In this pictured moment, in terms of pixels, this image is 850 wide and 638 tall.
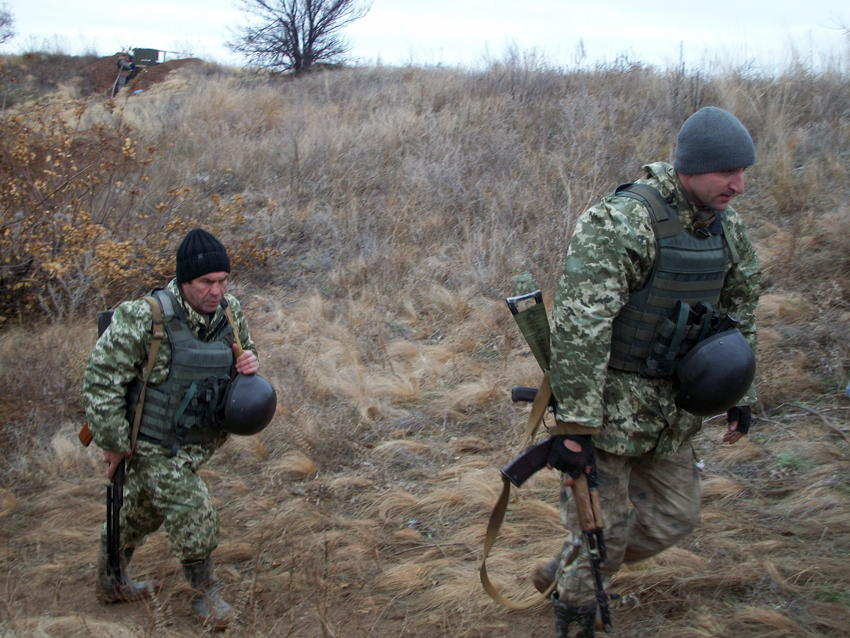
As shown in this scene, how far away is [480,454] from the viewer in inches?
180

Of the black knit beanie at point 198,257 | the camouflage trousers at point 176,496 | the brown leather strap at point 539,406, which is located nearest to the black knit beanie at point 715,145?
the brown leather strap at point 539,406

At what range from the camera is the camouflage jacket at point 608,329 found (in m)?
2.19

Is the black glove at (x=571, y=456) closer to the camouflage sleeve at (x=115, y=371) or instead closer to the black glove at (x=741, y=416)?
the black glove at (x=741, y=416)

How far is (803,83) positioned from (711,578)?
7.74m

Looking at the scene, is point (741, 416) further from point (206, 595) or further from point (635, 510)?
point (206, 595)

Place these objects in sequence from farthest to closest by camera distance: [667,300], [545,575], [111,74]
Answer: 1. [111,74]
2. [545,575]
3. [667,300]

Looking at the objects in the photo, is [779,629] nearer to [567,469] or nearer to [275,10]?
[567,469]

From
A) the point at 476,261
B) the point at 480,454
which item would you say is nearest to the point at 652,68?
the point at 476,261

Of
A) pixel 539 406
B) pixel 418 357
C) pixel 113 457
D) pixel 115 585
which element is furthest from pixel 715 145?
pixel 418 357

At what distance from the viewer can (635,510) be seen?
102 inches

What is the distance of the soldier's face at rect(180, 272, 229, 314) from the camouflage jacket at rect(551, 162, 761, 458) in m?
1.45

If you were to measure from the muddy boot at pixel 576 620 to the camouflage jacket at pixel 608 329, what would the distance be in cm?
61

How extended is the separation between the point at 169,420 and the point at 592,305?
1.84 metres

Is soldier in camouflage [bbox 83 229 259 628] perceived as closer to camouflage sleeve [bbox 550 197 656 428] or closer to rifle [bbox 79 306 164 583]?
rifle [bbox 79 306 164 583]
